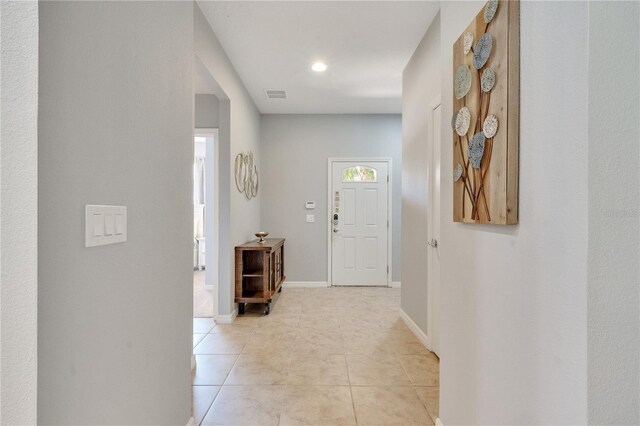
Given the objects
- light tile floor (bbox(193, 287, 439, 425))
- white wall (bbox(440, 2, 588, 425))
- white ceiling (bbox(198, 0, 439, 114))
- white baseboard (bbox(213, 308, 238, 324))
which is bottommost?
light tile floor (bbox(193, 287, 439, 425))

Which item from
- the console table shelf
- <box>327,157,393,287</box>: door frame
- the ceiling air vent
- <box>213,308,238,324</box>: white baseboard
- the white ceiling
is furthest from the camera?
<box>327,157,393,287</box>: door frame

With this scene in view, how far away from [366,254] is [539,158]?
424 cm

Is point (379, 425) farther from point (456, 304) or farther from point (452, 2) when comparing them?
point (452, 2)

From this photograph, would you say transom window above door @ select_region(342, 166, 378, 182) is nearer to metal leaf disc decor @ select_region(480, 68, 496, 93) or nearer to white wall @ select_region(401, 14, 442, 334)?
white wall @ select_region(401, 14, 442, 334)

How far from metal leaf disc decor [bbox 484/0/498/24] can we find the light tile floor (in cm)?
202

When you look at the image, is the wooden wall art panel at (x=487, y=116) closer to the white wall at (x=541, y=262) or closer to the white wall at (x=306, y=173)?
the white wall at (x=541, y=262)

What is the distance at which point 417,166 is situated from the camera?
312 centimetres

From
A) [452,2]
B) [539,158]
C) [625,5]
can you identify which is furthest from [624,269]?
[452,2]

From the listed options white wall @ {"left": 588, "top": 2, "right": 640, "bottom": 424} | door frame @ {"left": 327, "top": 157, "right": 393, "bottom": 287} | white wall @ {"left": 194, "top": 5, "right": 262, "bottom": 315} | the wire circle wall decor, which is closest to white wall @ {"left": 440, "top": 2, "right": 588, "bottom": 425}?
white wall @ {"left": 588, "top": 2, "right": 640, "bottom": 424}

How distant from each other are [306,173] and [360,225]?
118 centimetres

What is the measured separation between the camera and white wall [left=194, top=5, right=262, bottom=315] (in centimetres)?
266
